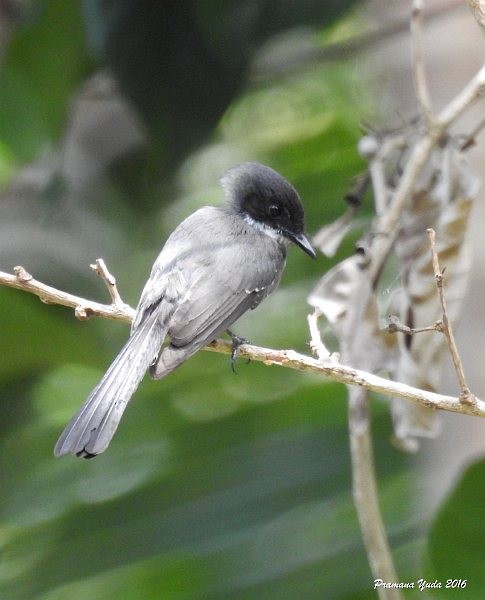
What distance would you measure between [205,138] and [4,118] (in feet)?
2.73

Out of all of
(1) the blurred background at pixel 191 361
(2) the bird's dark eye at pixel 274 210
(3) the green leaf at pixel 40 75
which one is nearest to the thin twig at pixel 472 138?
(1) the blurred background at pixel 191 361

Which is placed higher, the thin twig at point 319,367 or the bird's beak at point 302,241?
the bird's beak at point 302,241

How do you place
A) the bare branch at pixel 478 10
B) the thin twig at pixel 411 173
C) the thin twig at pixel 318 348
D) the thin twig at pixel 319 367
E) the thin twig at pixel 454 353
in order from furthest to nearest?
the thin twig at pixel 411 173, the bare branch at pixel 478 10, the thin twig at pixel 318 348, the thin twig at pixel 319 367, the thin twig at pixel 454 353

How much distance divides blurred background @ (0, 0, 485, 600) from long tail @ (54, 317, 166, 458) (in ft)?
2.80

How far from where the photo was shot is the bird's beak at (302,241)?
3.89 metres

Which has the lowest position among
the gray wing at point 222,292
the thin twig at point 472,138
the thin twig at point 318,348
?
the thin twig at point 318,348

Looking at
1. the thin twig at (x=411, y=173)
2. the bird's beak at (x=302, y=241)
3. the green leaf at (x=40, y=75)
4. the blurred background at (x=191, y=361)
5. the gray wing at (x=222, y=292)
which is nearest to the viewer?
the gray wing at (x=222, y=292)

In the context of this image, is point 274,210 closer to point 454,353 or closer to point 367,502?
point 367,502

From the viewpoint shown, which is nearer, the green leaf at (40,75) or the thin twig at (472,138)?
the thin twig at (472,138)

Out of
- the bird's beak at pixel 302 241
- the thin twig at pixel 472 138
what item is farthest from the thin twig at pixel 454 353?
the bird's beak at pixel 302 241

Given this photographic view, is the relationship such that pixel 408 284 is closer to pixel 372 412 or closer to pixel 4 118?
pixel 372 412

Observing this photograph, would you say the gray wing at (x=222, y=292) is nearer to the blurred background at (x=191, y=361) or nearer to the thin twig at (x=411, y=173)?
the thin twig at (x=411, y=173)

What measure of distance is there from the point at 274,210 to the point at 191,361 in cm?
81

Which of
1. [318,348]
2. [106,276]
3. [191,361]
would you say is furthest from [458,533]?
[191,361]
